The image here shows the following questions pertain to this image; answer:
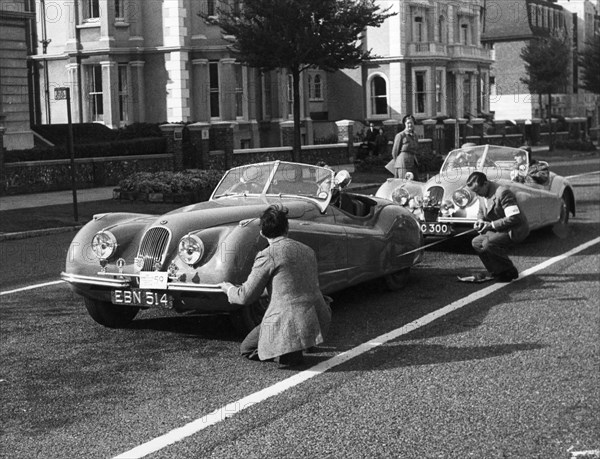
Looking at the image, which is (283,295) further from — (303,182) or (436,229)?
(436,229)

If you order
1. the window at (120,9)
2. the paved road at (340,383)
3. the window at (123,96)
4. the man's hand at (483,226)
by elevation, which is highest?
the window at (120,9)

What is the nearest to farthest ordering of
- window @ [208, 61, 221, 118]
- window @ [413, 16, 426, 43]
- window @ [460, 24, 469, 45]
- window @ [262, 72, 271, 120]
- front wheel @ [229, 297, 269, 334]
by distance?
front wheel @ [229, 297, 269, 334], window @ [208, 61, 221, 118], window @ [262, 72, 271, 120], window @ [413, 16, 426, 43], window @ [460, 24, 469, 45]

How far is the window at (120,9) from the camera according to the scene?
43.0 meters

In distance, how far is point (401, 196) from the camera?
1487cm

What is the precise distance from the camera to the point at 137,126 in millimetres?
40688

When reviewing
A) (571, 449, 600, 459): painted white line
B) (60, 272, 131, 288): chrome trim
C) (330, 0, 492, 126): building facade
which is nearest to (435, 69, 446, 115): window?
(330, 0, 492, 126): building facade

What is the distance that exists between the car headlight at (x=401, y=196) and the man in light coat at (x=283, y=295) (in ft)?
21.8

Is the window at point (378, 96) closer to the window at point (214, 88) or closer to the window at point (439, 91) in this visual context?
the window at point (439, 91)

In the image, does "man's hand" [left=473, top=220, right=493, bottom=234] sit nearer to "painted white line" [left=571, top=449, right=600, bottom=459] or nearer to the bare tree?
"painted white line" [left=571, top=449, right=600, bottom=459]

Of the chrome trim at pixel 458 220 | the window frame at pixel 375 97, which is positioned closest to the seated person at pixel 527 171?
the chrome trim at pixel 458 220

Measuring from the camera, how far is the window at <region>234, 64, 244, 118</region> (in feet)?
145

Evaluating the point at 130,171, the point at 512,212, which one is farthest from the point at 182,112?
the point at 512,212

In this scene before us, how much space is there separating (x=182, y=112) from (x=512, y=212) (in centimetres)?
3182

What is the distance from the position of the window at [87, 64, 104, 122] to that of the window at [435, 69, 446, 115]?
23305mm
